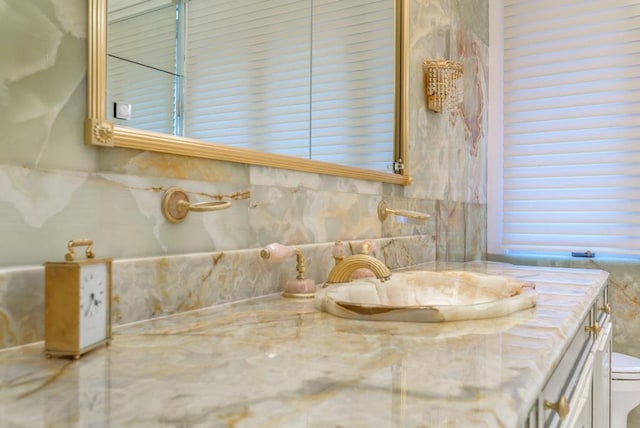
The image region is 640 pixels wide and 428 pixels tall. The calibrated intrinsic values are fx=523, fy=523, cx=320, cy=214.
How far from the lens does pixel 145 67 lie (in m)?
0.88

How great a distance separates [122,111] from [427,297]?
85 cm

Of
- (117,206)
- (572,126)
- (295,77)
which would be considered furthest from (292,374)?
(572,126)

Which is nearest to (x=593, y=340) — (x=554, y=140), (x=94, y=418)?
(x=94, y=418)

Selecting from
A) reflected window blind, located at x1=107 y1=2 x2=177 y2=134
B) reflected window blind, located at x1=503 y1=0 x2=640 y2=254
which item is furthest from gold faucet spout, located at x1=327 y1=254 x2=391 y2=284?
reflected window blind, located at x1=503 y1=0 x2=640 y2=254

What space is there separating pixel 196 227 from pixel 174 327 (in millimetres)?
226

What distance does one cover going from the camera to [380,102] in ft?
5.53

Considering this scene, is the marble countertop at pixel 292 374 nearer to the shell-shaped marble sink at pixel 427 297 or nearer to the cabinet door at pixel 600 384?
the shell-shaped marble sink at pixel 427 297

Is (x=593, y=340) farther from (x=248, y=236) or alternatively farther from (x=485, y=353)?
(x=248, y=236)

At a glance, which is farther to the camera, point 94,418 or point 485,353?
point 485,353

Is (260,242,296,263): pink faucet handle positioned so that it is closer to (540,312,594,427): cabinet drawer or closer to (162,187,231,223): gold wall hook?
(162,187,231,223): gold wall hook

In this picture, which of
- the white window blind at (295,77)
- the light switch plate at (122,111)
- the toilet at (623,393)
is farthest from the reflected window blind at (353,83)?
the toilet at (623,393)

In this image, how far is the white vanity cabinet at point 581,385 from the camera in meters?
0.66

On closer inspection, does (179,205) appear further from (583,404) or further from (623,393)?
(623,393)

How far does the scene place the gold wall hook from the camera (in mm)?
907
